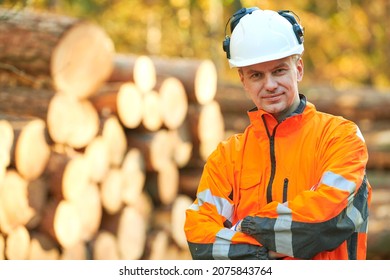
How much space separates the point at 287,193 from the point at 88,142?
315 cm

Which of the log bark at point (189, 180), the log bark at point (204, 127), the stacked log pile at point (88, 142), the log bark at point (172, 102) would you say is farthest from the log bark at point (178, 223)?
the log bark at point (172, 102)

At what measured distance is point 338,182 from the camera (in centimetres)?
239

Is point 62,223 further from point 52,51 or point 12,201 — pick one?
point 52,51

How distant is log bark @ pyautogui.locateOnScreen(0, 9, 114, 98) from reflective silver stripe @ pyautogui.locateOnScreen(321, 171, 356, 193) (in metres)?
3.21

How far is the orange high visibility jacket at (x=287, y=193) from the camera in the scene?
7.82 feet

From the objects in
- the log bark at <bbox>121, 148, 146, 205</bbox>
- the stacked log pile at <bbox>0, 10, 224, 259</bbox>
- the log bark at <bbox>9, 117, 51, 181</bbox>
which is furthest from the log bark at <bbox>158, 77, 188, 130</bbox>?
the log bark at <bbox>9, 117, 51, 181</bbox>

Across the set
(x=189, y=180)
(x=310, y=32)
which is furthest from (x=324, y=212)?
(x=310, y=32)

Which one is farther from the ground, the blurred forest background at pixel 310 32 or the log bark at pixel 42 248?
the log bark at pixel 42 248

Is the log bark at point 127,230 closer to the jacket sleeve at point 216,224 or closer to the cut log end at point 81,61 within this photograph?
the cut log end at point 81,61

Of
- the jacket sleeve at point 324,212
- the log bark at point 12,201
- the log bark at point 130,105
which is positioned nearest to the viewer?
the jacket sleeve at point 324,212

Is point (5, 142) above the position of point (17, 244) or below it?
above

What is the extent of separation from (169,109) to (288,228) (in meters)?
3.92

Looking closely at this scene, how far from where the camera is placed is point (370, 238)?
647 centimetres
